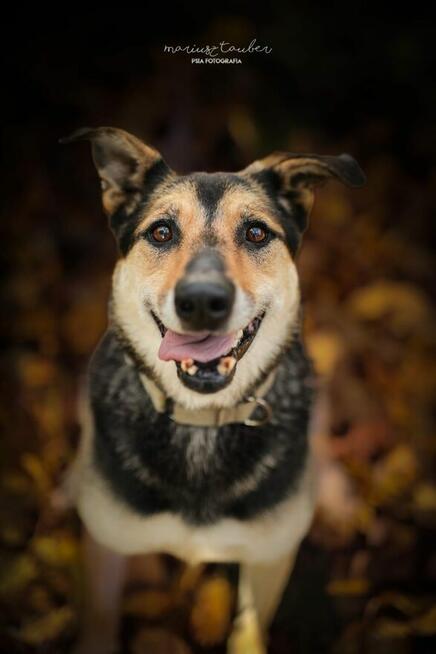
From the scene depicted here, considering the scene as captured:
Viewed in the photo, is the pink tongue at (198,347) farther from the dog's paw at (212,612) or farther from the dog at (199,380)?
the dog's paw at (212,612)

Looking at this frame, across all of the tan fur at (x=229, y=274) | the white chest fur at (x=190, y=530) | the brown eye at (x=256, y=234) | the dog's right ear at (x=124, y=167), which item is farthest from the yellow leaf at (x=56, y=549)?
the brown eye at (x=256, y=234)

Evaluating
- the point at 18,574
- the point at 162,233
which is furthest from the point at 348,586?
the point at 162,233

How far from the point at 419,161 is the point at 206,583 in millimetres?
2729

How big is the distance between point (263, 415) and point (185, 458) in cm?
33

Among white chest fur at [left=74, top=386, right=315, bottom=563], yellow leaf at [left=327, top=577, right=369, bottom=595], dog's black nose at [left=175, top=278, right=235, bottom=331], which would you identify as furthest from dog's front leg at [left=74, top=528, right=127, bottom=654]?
dog's black nose at [left=175, top=278, right=235, bottom=331]

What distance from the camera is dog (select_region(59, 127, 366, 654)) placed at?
184cm

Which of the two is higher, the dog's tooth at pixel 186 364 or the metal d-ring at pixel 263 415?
the dog's tooth at pixel 186 364

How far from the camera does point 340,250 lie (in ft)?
12.8

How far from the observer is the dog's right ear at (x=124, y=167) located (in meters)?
1.91

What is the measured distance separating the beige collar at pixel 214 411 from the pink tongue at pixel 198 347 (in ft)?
0.99

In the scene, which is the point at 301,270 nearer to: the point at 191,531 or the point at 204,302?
the point at 191,531

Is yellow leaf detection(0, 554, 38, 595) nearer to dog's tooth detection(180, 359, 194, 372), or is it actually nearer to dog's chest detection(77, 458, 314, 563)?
dog's chest detection(77, 458, 314, 563)

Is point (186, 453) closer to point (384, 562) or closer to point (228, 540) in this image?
point (228, 540)

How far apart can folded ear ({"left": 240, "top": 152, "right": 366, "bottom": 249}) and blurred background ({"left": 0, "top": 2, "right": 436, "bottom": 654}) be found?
23.8 inches
